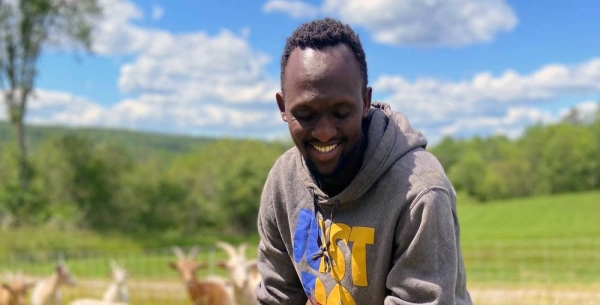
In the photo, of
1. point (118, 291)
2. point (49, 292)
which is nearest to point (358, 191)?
point (49, 292)

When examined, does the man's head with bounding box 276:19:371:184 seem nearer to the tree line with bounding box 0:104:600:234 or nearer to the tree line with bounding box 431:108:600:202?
the tree line with bounding box 0:104:600:234

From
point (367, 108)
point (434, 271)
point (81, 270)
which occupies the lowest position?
point (81, 270)

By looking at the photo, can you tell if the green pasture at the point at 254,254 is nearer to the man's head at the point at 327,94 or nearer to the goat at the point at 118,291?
the goat at the point at 118,291

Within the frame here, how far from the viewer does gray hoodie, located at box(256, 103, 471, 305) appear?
6.49 feet

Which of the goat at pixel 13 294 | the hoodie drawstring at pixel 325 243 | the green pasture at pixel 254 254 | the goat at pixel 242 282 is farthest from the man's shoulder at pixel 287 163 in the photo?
the green pasture at pixel 254 254

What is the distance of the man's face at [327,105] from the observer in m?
1.98

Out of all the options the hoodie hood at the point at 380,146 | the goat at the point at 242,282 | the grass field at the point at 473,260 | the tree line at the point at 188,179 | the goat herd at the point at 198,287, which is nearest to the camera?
the hoodie hood at the point at 380,146

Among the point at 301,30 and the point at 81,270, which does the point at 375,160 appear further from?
the point at 81,270

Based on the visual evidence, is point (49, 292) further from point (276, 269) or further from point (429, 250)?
point (429, 250)

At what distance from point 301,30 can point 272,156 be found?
60.7m

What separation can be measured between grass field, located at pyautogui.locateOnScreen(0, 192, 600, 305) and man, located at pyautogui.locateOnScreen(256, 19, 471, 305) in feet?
21.6

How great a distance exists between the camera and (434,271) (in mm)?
1990

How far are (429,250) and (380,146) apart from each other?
1.27 feet

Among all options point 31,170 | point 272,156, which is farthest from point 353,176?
point 272,156
